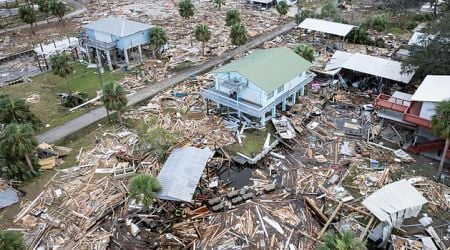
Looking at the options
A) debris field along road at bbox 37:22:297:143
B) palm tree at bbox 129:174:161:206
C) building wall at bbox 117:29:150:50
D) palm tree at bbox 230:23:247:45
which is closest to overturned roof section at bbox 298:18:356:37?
debris field along road at bbox 37:22:297:143

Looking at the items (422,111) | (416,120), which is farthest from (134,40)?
(422,111)

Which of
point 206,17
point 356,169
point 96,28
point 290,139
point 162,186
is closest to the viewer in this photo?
point 162,186

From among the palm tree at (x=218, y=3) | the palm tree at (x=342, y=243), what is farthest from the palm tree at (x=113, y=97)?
the palm tree at (x=218, y=3)

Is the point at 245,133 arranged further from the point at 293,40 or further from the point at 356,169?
the point at 293,40

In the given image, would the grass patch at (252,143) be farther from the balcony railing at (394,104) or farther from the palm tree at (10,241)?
the palm tree at (10,241)

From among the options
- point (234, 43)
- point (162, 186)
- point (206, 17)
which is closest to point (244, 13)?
point (206, 17)

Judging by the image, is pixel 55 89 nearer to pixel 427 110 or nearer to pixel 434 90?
pixel 427 110
